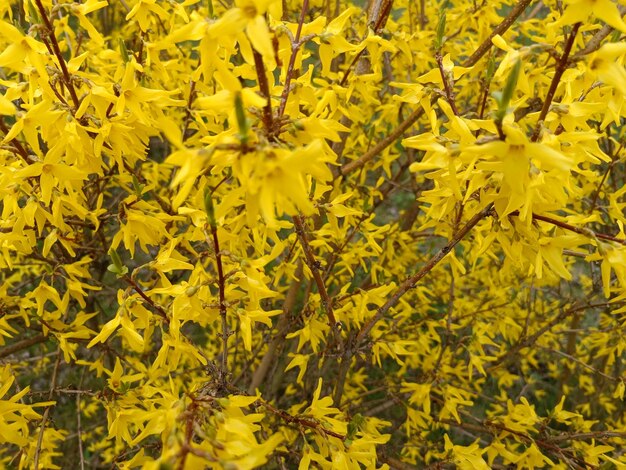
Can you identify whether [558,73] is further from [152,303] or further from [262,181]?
[152,303]

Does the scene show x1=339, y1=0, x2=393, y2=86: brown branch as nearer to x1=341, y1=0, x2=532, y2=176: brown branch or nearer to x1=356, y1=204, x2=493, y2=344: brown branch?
x1=341, y1=0, x2=532, y2=176: brown branch

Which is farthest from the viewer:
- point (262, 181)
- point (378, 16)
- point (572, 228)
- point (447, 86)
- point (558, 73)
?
point (378, 16)

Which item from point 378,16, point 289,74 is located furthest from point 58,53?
point 378,16

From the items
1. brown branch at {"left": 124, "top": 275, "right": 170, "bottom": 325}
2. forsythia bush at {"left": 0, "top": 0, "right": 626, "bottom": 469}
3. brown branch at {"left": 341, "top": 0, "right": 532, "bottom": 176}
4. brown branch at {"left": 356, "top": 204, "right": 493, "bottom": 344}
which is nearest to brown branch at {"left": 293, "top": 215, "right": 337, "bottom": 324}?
forsythia bush at {"left": 0, "top": 0, "right": 626, "bottom": 469}

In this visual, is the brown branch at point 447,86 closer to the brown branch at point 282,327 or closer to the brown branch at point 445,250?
the brown branch at point 445,250

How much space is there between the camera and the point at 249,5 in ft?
3.36

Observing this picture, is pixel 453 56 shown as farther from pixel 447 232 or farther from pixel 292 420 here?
pixel 292 420

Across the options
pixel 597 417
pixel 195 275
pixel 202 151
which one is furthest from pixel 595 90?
pixel 597 417

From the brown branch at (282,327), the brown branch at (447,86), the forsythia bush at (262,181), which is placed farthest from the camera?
the brown branch at (282,327)

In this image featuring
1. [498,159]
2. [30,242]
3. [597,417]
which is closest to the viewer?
[498,159]

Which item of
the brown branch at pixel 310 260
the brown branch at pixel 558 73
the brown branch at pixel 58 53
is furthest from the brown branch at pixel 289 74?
the brown branch at pixel 58 53

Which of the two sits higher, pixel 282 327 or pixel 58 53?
pixel 58 53

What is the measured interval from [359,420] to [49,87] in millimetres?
1257

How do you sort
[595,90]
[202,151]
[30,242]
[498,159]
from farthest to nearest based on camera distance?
[30,242], [595,90], [498,159], [202,151]
